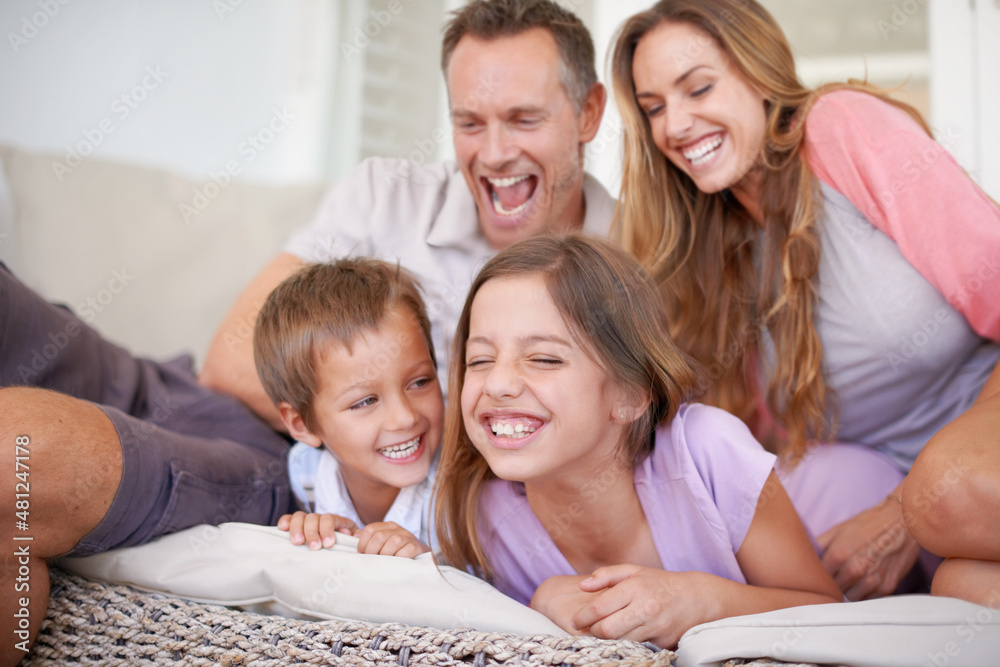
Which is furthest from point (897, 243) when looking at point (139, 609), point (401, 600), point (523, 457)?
point (139, 609)

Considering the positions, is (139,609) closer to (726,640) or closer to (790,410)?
(726,640)

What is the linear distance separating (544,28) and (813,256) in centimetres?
73

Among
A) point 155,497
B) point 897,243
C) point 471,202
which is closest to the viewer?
point 155,497

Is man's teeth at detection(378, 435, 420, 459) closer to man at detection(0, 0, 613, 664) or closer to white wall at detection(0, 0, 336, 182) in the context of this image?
man at detection(0, 0, 613, 664)

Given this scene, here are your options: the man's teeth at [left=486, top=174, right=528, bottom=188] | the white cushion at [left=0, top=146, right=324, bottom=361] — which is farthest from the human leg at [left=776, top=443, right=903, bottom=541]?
the white cushion at [left=0, top=146, right=324, bottom=361]

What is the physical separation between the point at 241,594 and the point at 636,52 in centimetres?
120

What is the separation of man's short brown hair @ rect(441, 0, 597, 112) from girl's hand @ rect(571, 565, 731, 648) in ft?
3.42

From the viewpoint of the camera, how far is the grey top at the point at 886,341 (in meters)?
1.36

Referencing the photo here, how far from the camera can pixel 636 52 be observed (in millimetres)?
1588

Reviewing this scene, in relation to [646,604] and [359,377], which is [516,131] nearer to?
[359,377]

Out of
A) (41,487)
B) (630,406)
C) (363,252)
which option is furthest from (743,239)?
(41,487)

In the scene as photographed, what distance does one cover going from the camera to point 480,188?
68.9 inches

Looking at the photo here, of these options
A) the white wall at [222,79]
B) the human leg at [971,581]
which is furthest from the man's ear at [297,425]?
the white wall at [222,79]

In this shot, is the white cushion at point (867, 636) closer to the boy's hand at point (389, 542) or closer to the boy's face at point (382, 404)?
the boy's hand at point (389, 542)
